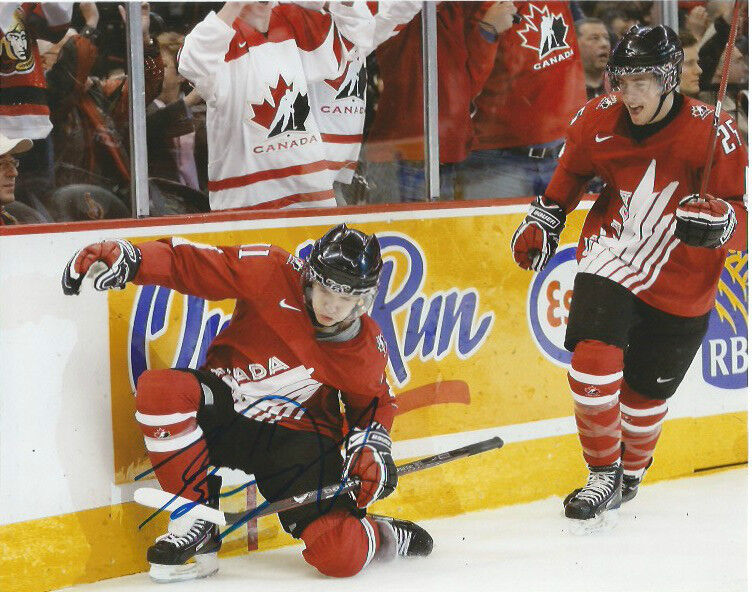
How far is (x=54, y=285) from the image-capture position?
2.74 m

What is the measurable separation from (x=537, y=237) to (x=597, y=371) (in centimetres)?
39

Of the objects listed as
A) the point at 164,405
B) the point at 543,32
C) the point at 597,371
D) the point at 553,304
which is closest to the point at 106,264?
the point at 164,405

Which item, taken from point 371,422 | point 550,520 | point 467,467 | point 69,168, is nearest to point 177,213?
point 69,168

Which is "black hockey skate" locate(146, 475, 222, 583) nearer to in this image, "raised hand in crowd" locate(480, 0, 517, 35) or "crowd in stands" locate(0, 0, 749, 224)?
"crowd in stands" locate(0, 0, 749, 224)

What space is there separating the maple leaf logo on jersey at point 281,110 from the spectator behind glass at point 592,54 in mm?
1067

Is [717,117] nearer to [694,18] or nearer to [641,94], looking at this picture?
[641,94]

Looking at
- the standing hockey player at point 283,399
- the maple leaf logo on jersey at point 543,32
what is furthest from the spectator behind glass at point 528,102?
the standing hockey player at point 283,399

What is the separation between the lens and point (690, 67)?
392cm

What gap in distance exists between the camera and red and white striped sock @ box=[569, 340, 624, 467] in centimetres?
314

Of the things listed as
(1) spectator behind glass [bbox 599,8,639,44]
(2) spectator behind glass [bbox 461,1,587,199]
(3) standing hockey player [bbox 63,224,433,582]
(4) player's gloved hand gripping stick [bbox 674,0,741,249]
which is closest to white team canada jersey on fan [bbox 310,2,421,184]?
(2) spectator behind glass [bbox 461,1,587,199]

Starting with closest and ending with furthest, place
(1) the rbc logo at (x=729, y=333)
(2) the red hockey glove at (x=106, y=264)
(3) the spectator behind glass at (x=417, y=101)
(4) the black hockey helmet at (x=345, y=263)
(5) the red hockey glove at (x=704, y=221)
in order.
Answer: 1. (2) the red hockey glove at (x=106, y=264)
2. (4) the black hockey helmet at (x=345, y=263)
3. (5) the red hockey glove at (x=704, y=221)
4. (3) the spectator behind glass at (x=417, y=101)
5. (1) the rbc logo at (x=729, y=333)

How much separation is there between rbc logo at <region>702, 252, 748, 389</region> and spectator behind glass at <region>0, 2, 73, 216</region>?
2207 millimetres

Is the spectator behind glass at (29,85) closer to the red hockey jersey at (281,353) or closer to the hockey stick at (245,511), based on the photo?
the red hockey jersey at (281,353)

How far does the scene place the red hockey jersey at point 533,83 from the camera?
3678 mm
